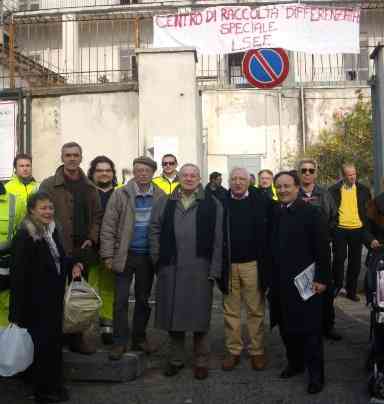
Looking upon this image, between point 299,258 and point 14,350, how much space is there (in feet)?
7.92

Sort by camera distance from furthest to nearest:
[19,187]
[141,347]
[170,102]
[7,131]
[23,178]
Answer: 1. [7,131]
2. [170,102]
3. [23,178]
4. [19,187]
5. [141,347]

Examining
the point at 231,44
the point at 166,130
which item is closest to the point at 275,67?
the point at 231,44

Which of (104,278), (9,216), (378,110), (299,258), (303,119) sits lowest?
(104,278)

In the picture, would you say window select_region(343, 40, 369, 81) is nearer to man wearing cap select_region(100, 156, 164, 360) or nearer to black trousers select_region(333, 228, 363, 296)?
black trousers select_region(333, 228, 363, 296)

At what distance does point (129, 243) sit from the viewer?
5.55 metres

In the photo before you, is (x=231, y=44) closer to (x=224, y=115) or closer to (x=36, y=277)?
(x=36, y=277)

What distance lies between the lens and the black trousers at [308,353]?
16.1 feet

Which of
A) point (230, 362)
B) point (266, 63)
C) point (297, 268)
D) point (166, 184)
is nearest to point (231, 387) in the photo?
point (230, 362)

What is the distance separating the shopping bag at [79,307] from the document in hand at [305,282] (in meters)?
1.73

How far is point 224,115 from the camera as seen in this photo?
23.0m

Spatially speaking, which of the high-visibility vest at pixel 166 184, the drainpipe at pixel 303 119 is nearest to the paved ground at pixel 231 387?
the high-visibility vest at pixel 166 184

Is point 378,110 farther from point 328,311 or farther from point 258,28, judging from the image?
point 328,311

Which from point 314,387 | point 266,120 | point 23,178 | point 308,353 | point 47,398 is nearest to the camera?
point 47,398

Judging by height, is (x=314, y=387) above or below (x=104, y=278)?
below
